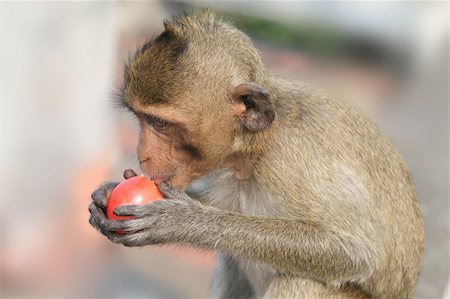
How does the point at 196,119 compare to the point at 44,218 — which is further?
the point at 44,218

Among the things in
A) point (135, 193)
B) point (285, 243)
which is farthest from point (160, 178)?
point (285, 243)

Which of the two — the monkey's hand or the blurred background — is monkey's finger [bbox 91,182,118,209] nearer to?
the monkey's hand

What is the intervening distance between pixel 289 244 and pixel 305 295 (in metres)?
0.24

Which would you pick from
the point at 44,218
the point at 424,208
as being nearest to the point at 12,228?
the point at 44,218

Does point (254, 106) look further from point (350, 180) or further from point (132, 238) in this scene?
point (132, 238)

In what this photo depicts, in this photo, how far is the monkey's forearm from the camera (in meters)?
3.00

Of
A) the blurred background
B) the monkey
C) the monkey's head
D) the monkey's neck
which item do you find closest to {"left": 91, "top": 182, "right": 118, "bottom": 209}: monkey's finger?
the monkey

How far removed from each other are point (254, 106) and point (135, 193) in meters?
0.53

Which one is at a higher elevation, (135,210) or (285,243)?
(135,210)

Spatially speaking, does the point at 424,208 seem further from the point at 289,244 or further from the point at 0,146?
the point at 0,146

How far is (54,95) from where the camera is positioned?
→ 5.64 meters

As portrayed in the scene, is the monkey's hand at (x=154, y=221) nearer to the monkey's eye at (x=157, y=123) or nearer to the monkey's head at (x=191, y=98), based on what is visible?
the monkey's head at (x=191, y=98)

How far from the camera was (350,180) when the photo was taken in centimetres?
311

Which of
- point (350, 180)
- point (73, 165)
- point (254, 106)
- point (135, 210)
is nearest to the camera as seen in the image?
point (135, 210)
